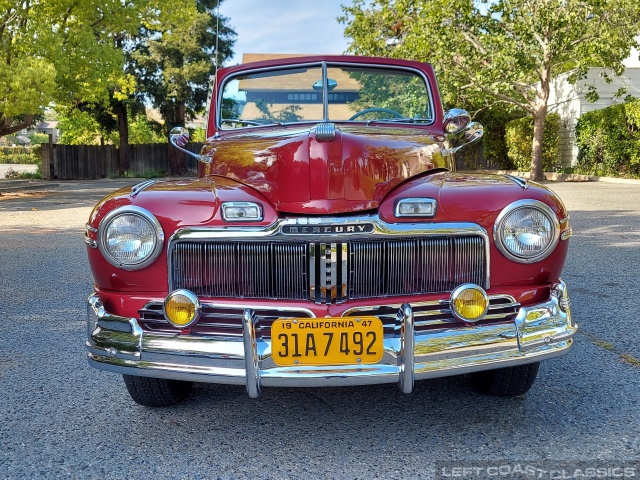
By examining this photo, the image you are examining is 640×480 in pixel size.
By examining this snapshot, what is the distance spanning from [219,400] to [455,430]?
114cm

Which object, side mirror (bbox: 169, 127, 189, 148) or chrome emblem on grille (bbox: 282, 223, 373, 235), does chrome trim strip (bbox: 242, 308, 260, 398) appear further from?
side mirror (bbox: 169, 127, 189, 148)

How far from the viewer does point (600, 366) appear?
132 inches

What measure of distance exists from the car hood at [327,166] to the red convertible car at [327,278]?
0.01 meters

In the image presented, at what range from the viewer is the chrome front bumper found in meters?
2.30

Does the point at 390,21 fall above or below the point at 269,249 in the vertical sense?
above

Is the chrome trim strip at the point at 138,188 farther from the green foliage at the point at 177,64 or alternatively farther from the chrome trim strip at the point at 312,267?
the green foliage at the point at 177,64

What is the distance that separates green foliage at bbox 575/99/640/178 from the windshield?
1429cm

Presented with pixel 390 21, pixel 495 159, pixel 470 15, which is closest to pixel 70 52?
pixel 390 21

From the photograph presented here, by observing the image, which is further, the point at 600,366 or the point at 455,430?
the point at 600,366

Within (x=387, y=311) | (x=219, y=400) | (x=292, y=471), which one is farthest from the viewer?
(x=219, y=400)

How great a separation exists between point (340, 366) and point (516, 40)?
16218mm

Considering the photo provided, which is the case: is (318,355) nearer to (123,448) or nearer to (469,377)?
(123,448)

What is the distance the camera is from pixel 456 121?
11.9ft

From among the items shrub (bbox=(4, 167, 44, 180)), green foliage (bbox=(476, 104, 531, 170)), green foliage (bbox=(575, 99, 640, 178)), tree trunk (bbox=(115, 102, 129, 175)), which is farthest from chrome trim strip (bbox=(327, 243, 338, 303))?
tree trunk (bbox=(115, 102, 129, 175))
